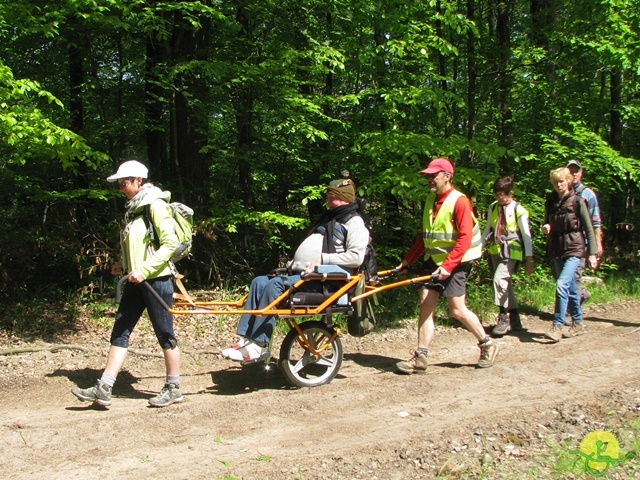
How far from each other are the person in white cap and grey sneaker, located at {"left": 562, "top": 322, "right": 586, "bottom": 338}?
481 cm

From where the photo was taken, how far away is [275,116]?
29.8 ft

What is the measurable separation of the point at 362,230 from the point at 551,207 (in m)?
3.18

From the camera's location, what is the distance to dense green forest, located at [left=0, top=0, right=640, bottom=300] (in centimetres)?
864

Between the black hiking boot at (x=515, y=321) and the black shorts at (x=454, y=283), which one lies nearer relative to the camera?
the black shorts at (x=454, y=283)

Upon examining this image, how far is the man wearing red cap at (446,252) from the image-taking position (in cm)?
579

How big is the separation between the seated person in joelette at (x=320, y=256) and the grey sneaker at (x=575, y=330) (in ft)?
10.9

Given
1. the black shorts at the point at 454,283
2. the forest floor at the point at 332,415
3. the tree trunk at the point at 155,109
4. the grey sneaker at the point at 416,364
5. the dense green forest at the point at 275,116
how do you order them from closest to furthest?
1. the forest floor at the point at 332,415
2. the black shorts at the point at 454,283
3. the grey sneaker at the point at 416,364
4. the dense green forest at the point at 275,116
5. the tree trunk at the point at 155,109

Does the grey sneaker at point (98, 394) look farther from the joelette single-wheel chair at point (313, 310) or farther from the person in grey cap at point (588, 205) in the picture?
the person in grey cap at point (588, 205)

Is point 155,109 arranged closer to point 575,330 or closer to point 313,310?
point 313,310

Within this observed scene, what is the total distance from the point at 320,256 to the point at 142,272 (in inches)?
64.2

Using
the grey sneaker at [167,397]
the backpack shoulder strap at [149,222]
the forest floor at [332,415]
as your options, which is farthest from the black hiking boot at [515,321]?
the backpack shoulder strap at [149,222]

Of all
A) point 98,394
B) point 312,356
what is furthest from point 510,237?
point 98,394

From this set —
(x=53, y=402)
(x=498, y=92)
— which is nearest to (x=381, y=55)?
(x=498, y=92)

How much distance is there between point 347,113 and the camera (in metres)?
9.94
